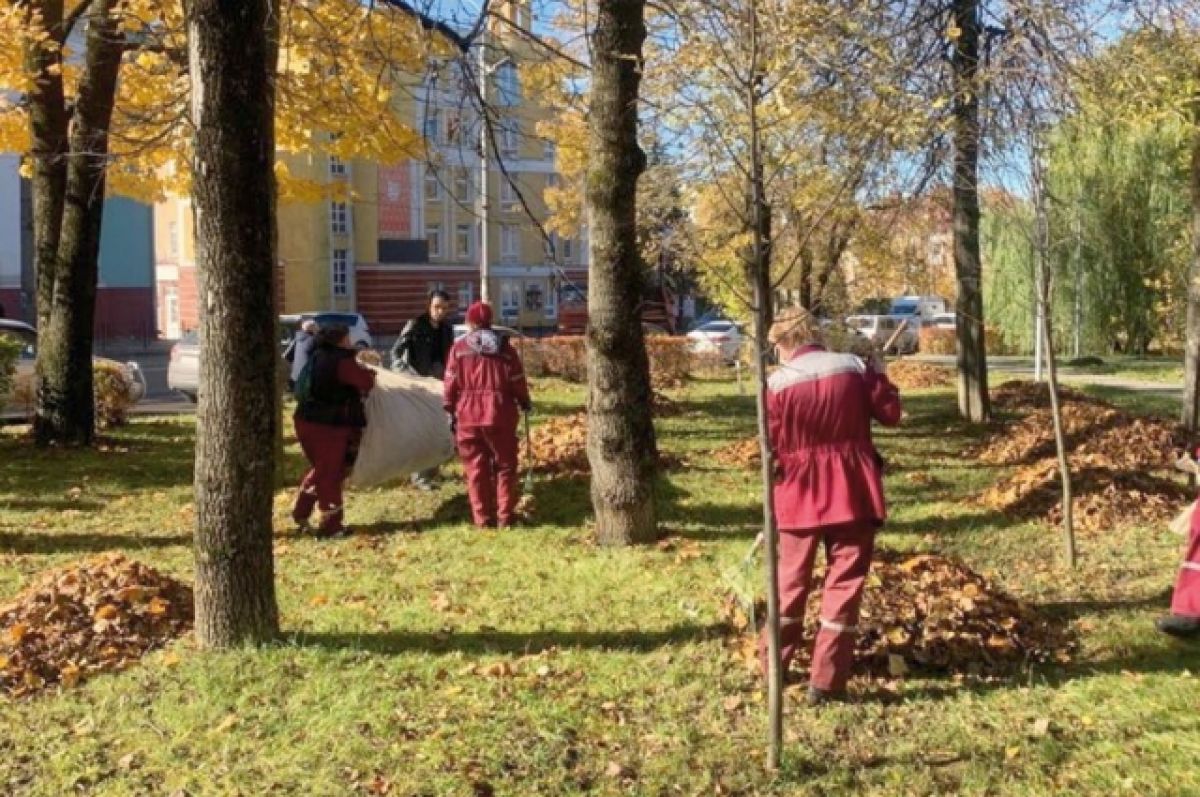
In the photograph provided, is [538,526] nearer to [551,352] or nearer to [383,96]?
[383,96]

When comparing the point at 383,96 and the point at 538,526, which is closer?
the point at 538,526

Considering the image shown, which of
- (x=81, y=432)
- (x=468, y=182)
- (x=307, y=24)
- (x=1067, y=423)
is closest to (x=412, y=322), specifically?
(x=468, y=182)

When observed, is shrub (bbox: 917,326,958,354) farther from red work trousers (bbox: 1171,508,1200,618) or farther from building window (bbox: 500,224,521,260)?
red work trousers (bbox: 1171,508,1200,618)

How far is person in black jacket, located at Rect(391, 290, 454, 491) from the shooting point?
986cm

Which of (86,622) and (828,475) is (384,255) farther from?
(828,475)

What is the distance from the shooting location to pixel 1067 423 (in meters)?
12.5

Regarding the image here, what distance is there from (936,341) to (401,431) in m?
35.9

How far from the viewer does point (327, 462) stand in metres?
8.03

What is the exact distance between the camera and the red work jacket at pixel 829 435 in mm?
4523

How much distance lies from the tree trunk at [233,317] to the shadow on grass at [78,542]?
3.29 metres

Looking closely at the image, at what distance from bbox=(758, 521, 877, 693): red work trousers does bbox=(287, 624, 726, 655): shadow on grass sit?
916 mm

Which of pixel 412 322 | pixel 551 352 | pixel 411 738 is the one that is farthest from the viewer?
pixel 551 352

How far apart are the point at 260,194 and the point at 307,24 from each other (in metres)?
7.96

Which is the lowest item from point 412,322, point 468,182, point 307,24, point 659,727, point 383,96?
point 659,727
